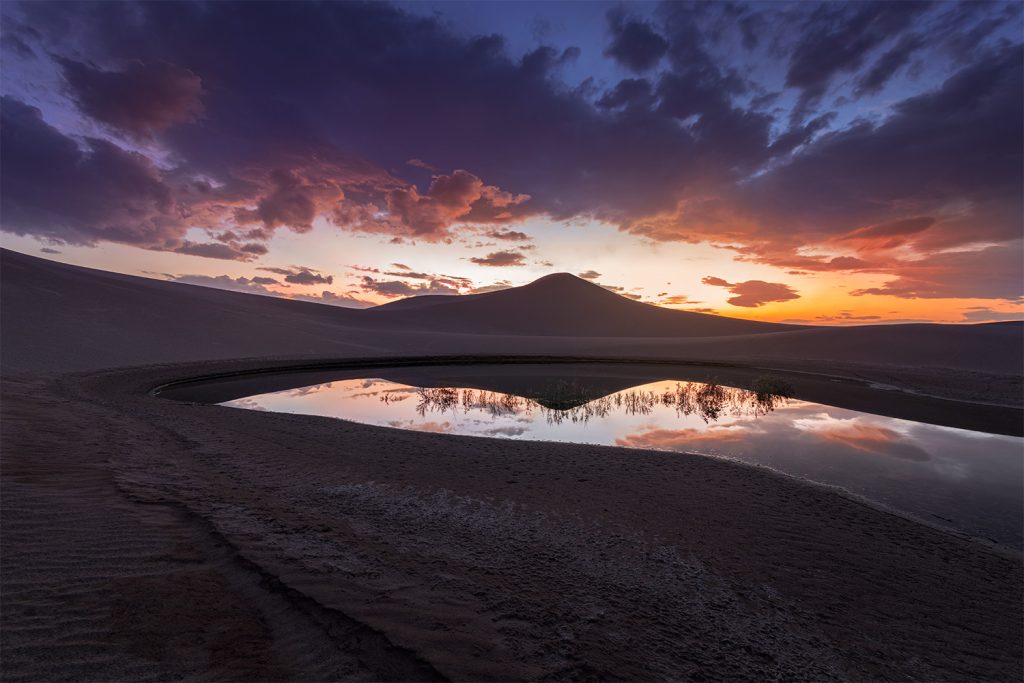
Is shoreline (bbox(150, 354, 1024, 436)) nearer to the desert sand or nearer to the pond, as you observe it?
the pond

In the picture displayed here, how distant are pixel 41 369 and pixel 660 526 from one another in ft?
95.3

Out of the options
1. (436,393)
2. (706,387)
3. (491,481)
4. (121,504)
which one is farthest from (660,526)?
(706,387)

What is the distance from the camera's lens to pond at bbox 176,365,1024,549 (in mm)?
8641

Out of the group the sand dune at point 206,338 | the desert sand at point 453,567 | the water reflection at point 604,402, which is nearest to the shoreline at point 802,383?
the water reflection at point 604,402

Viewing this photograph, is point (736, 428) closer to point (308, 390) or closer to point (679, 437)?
point (679, 437)

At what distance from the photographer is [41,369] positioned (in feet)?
69.4

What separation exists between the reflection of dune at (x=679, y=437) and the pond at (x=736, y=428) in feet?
0.10

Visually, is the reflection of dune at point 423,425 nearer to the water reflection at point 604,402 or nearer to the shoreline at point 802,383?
the water reflection at point 604,402

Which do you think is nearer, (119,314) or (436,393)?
(436,393)

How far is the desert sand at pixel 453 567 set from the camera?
3652 mm

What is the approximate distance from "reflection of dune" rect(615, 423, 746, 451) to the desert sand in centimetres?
157

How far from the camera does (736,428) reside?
45.1 feet

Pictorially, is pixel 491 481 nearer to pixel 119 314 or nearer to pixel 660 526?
pixel 660 526

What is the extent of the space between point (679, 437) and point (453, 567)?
9351 millimetres
